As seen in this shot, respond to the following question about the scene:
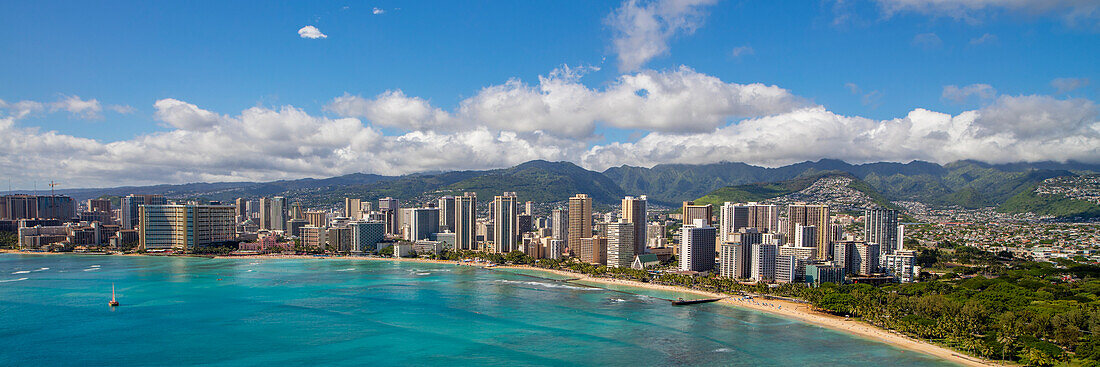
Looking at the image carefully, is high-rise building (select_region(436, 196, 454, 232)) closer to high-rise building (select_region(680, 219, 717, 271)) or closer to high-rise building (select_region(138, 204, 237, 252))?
high-rise building (select_region(138, 204, 237, 252))

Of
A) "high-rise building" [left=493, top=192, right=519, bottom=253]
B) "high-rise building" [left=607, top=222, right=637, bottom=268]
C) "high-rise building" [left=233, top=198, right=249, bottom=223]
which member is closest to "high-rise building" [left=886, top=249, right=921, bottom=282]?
"high-rise building" [left=607, top=222, right=637, bottom=268]

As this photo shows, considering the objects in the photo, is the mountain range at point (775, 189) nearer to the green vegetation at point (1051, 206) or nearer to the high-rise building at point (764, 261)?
the green vegetation at point (1051, 206)

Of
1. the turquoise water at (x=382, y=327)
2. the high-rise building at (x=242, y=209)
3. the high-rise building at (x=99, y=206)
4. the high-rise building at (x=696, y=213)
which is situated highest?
the high-rise building at (x=696, y=213)

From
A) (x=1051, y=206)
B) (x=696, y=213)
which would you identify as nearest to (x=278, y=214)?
(x=696, y=213)

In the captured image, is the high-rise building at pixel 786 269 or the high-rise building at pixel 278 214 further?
the high-rise building at pixel 278 214

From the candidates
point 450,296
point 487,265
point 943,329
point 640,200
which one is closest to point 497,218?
point 487,265

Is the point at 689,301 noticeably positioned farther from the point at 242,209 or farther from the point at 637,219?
the point at 242,209

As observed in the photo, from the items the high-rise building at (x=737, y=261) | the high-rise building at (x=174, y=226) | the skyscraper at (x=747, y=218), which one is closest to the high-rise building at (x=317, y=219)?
the high-rise building at (x=174, y=226)
